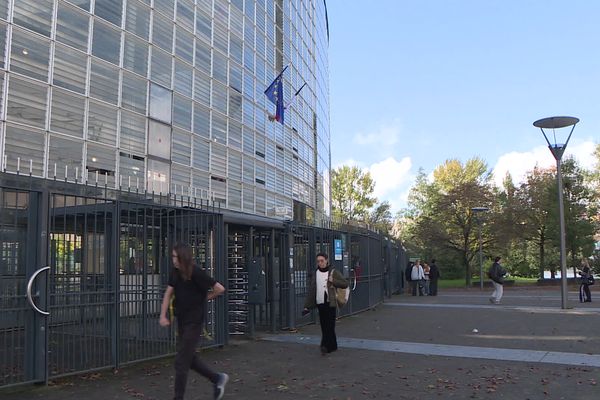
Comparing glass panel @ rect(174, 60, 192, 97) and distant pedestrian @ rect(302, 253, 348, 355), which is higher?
glass panel @ rect(174, 60, 192, 97)

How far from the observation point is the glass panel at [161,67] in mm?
16875

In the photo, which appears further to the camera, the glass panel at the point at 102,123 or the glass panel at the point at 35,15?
the glass panel at the point at 102,123

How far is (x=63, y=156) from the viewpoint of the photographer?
13414mm

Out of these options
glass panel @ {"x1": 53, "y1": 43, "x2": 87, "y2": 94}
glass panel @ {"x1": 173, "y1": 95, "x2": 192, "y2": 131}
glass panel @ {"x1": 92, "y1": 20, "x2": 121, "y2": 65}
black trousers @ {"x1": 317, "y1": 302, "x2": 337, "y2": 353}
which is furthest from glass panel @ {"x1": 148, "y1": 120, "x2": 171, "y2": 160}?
black trousers @ {"x1": 317, "y1": 302, "x2": 337, "y2": 353}

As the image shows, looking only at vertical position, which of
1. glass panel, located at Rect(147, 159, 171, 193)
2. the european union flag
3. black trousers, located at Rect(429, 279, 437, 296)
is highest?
the european union flag

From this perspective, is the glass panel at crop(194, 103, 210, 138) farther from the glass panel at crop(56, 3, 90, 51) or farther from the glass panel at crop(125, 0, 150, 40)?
the glass panel at crop(56, 3, 90, 51)

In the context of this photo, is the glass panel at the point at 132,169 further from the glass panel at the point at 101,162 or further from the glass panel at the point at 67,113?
the glass panel at the point at 67,113

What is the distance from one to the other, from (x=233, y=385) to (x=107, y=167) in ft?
31.4

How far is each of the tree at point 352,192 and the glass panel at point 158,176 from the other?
48.1 meters

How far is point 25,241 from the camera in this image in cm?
677

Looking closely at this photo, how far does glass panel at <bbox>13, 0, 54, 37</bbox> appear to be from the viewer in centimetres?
1240

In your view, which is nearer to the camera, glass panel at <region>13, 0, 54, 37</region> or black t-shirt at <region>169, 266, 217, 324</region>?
black t-shirt at <region>169, 266, 217, 324</region>

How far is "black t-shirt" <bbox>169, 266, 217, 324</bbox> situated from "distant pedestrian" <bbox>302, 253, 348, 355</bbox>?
3.58 m

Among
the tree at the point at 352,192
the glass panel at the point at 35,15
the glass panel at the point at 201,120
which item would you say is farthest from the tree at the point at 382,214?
the glass panel at the point at 35,15
